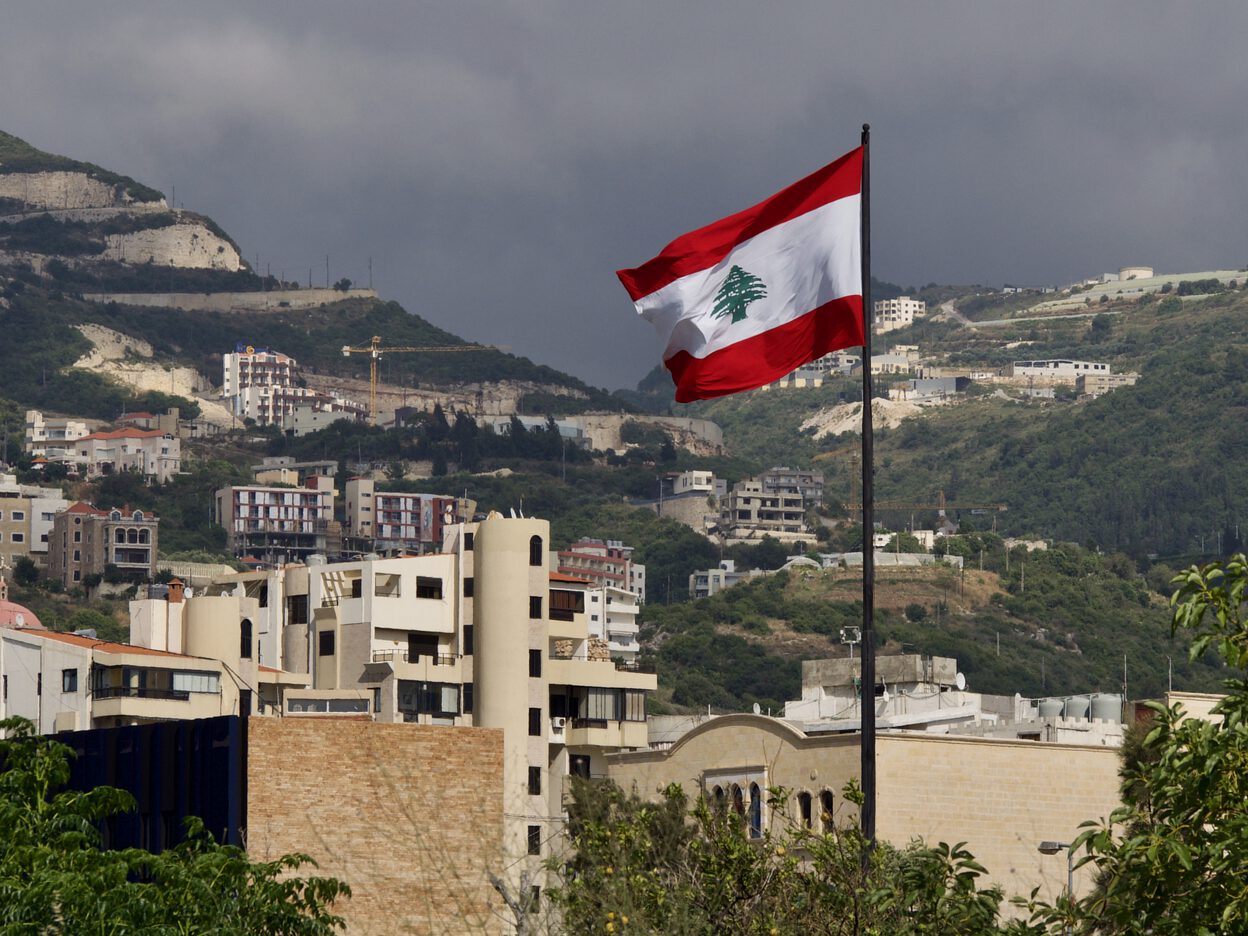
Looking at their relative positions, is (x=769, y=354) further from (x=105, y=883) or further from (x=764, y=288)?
(x=105, y=883)

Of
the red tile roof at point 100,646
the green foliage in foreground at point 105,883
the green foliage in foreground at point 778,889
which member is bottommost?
the green foliage in foreground at point 105,883

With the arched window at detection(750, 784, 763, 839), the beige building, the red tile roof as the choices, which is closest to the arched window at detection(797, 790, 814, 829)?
the beige building

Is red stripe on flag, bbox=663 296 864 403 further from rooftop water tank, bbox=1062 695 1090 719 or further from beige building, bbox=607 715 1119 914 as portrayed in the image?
rooftop water tank, bbox=1062 695 1090 719

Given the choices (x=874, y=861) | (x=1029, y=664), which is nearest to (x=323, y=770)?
(x=874, y=861)

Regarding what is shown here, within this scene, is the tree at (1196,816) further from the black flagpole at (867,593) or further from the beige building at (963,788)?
the beige building at (963,788)

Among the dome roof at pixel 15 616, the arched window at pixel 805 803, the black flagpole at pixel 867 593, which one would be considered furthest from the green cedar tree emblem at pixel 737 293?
the dome roof at pixel 15 616

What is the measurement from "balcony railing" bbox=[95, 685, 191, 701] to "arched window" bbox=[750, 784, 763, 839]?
82.9 ft

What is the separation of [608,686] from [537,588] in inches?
160

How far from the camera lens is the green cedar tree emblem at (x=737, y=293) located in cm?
2325

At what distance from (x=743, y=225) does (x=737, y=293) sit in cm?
68

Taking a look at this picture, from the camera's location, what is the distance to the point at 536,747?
254ft

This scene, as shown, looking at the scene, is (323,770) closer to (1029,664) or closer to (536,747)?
(536,747)

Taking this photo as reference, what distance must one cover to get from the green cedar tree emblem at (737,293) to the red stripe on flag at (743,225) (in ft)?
1.01

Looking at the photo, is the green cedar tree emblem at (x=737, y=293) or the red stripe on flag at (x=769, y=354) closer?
the red stripe on flag at (x=769, y=354)
